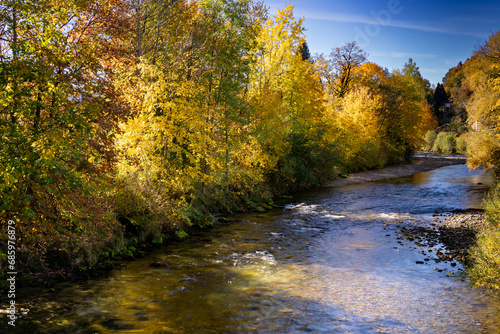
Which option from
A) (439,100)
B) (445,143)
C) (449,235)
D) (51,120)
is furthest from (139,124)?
(439,100)

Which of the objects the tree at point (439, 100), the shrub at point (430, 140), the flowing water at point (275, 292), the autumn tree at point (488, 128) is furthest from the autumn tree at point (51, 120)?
the tree at point (439, 100)

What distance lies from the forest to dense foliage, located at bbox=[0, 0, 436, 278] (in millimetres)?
55

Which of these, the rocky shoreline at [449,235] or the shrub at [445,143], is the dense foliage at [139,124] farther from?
the shrub at [445,143]

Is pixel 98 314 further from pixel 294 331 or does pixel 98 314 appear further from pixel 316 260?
pixel 316 260

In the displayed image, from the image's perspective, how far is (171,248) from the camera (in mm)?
13422


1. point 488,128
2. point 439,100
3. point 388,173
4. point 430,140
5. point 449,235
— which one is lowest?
point 449,235

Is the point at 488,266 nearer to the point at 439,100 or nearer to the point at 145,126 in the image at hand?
the point at 145,126

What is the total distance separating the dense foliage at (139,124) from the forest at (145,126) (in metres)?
0.05

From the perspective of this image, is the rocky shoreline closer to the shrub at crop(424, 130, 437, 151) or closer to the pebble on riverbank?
the pebble on riverbank

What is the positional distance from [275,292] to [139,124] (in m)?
8.53

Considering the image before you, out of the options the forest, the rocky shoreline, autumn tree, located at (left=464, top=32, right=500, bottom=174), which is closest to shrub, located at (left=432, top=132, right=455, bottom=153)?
the forest

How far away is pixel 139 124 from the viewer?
14.2m

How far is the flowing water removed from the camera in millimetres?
7613

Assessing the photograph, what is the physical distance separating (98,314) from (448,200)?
74.1ft
